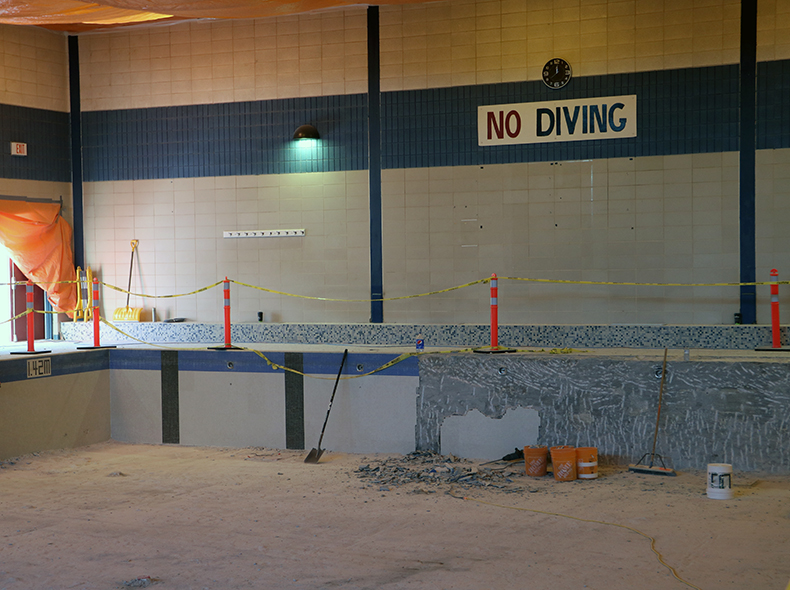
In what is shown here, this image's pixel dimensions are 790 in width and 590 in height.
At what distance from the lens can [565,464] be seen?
592cm

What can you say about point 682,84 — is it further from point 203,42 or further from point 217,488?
point 217,488

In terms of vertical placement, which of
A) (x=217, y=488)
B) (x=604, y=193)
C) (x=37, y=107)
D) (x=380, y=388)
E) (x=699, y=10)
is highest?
(x=699, y=10)

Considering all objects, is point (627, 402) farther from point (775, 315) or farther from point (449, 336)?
point (449, 336)

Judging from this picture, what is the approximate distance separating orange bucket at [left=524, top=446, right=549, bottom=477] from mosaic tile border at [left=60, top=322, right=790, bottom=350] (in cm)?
236

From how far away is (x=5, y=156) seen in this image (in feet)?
30.2

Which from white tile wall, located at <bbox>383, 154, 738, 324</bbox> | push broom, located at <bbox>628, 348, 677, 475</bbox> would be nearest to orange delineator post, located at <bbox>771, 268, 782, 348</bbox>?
push broom, located at <bbox>628, 348, 677, 475</bbox>

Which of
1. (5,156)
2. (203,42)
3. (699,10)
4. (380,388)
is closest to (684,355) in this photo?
(380,388)

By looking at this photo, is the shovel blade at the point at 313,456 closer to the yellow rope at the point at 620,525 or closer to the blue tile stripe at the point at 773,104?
the yellow rope at the point at 620,525

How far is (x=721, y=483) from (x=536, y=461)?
1448mm

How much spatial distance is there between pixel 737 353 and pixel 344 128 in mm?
5186

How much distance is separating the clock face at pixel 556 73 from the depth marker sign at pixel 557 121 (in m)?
0.22

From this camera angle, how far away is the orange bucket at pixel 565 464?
5.91 meters

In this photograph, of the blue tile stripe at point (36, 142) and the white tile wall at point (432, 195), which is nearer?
the white tile wall at point (432, 195)

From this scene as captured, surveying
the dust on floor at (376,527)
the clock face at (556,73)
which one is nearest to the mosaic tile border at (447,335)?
the dust on floor at (376,527)
